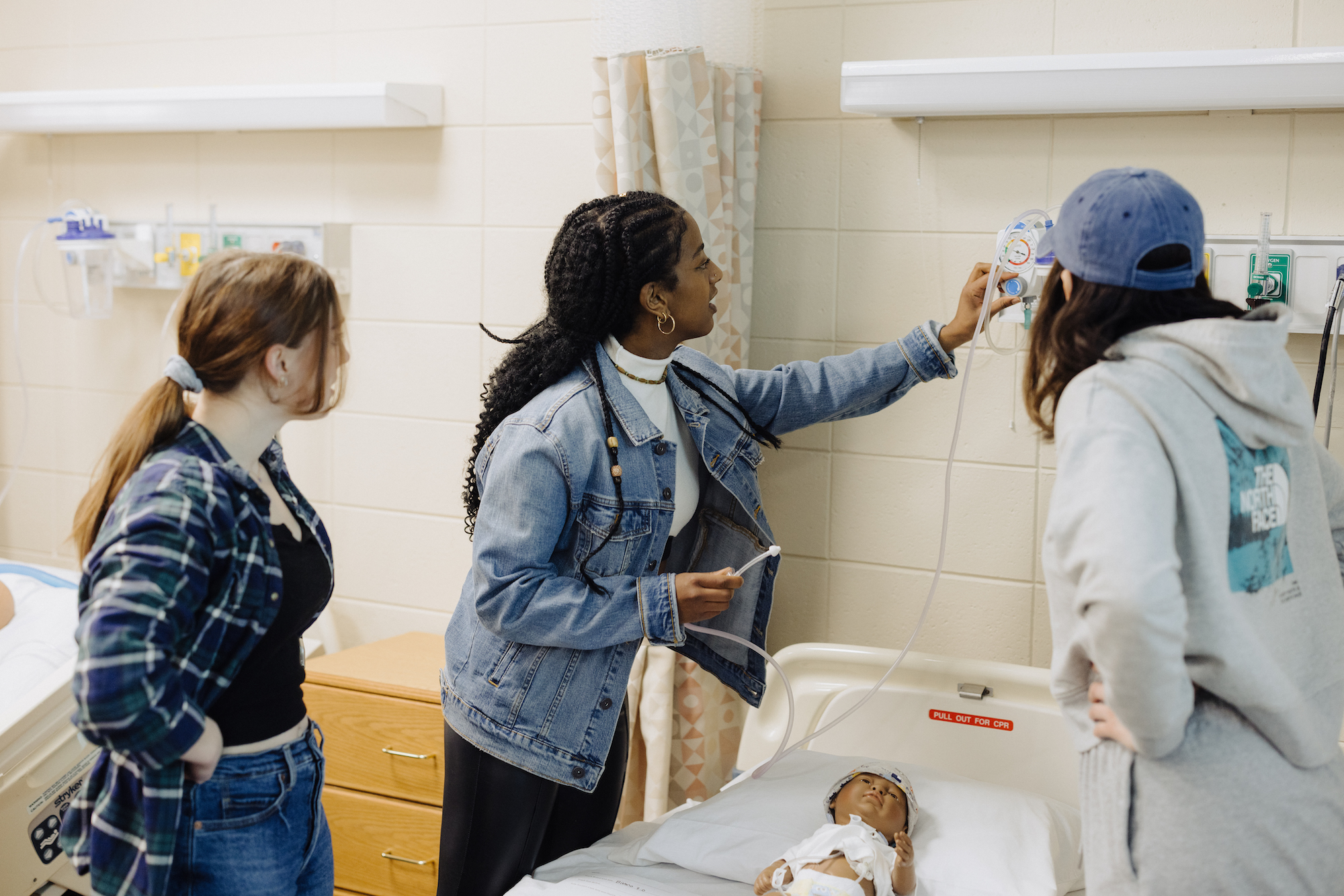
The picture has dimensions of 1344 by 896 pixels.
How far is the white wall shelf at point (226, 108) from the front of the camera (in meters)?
2.45

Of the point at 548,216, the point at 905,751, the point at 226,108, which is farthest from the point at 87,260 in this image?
the point at 905,751

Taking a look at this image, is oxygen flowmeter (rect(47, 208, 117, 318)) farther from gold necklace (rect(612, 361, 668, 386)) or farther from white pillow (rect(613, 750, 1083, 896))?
white pillow (rect(613, 750, 1083, 896))

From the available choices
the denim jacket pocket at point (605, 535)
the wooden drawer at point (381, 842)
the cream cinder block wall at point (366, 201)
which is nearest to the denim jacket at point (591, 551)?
the denim jacket pocket at point (605, 535)

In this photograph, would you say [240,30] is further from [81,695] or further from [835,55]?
[81,695]

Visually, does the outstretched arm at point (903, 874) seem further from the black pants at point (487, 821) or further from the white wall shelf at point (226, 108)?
the white wall shelf at point (226, 108)

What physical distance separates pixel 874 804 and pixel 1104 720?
644mm

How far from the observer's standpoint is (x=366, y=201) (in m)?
2.65

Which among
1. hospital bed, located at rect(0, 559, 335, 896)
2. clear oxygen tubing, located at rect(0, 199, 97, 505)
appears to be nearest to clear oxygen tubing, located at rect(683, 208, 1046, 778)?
hospital bed, located at rect(0, 559, 335, 896)

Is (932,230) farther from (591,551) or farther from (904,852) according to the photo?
(904,852)

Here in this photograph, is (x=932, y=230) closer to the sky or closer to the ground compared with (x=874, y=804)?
closer to the sky

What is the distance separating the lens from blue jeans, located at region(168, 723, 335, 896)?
1.27m

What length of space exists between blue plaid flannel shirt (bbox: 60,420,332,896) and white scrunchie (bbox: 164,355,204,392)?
5 cm

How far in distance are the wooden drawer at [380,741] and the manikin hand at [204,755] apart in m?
1.02

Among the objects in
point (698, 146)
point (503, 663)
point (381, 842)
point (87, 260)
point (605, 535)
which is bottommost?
point (381, 842)
